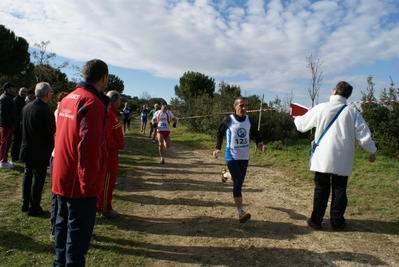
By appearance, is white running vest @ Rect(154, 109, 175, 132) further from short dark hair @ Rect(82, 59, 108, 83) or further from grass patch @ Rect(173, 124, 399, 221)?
short dark hair @ Rect(82, 59, 108, 83)

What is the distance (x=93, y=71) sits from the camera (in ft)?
9.14

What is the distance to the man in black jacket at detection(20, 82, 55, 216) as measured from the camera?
4465mm

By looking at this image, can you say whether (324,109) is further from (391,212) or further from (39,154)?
(39,154)

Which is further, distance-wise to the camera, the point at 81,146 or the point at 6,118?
the point at 6,118

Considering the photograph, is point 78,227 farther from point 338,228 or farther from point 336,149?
point 338,228

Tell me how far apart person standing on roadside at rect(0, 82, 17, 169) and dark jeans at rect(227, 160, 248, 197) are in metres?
5.62

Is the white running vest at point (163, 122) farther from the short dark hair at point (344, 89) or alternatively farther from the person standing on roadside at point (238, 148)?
the short dark hair at point (344, 89)

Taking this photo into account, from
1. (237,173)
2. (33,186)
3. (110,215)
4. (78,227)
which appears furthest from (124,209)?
(78,227)

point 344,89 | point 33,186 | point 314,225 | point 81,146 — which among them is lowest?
point 314,225

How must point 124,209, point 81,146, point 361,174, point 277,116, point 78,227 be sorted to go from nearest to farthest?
point 81,146, point 78,227, point 124,209, point 361,174, point 277,116

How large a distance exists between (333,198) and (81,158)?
3.73 metres

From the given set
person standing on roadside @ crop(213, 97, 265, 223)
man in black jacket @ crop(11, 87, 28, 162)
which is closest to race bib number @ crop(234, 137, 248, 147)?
person standing on roadside @ crop(213, 97, 265, 223)

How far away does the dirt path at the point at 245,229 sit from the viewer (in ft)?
12.2

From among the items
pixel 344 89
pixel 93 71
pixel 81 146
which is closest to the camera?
pixel 81 146
